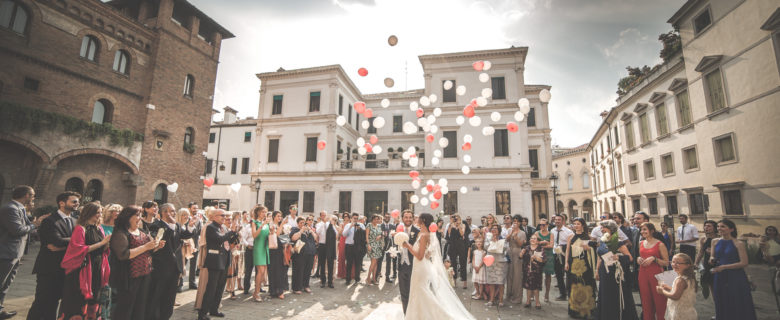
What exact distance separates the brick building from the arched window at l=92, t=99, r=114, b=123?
60 millimetres

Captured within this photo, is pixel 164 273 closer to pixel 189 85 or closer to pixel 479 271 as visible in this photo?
pixel 479 271

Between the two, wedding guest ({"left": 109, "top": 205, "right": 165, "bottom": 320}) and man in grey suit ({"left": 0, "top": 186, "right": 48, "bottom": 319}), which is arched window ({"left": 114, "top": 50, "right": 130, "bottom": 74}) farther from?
wedding guest ({"left": 109, "top": 205, "right": 165, "bottom": 320})

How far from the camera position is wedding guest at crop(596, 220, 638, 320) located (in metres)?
5.32

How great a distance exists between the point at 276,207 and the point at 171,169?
7.63 metres

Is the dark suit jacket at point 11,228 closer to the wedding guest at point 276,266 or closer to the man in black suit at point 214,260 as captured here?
the man in black suit at point 214,260

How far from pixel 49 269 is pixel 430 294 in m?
5.53

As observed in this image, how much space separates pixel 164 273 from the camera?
194 inches

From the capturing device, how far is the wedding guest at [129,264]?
407 centimetres

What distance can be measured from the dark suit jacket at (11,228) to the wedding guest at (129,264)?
7.10 feet

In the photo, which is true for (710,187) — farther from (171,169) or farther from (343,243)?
(171,169)

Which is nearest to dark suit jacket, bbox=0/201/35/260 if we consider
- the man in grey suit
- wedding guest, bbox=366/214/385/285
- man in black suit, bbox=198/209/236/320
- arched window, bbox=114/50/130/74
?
the man in grey suit

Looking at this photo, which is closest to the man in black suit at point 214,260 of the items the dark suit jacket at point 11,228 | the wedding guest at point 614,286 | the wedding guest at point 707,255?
the dark suit jacket at point 11,228

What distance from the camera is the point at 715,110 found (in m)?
14.9

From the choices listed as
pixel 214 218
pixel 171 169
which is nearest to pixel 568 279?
pixel 214 218
